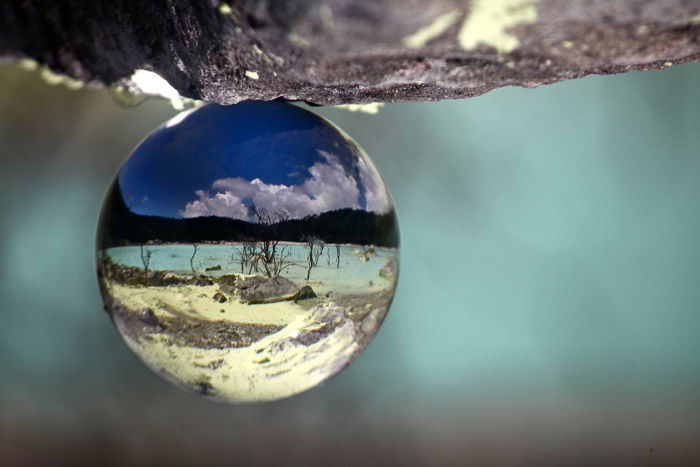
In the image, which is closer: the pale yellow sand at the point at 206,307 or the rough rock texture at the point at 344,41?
the rough rock texture at the point at 344,41

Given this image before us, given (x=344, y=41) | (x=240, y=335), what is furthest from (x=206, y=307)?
(x=344, y=41)

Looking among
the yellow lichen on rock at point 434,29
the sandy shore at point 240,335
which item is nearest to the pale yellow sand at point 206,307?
the sandy shore at point 240,335

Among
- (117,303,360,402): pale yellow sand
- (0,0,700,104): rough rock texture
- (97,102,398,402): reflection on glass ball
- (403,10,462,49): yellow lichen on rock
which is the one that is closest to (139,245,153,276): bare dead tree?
(97,102,398,402): reflection on glass ball

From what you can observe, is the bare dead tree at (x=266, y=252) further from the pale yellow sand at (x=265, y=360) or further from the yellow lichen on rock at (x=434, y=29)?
the yellow lichen on rock at (x=434, y=29)

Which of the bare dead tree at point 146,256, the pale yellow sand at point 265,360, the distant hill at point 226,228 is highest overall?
the distant hill at point 226,228

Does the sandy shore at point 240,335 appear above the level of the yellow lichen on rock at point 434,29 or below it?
below

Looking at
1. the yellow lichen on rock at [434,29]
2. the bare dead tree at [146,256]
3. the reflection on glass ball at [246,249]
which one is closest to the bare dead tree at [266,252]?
the reflection on glass ball at [246,249]
